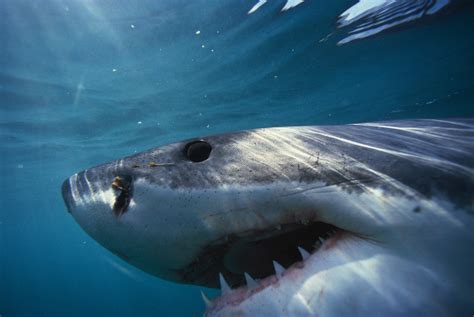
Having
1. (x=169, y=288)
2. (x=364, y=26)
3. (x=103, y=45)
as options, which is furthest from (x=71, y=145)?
(x=169, y=288)

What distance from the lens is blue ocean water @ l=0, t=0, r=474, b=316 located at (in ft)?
28.7

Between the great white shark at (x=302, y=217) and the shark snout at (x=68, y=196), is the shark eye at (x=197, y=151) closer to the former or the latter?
the great white shark at (x=302, y=217)

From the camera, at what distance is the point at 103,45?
31.0 feet

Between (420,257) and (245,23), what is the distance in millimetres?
9701

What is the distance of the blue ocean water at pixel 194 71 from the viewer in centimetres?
876

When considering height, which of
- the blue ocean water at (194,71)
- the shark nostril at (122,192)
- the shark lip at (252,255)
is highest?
the blue ocean water at (194,71)

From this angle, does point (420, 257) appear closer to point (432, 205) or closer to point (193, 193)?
point (432, 205)

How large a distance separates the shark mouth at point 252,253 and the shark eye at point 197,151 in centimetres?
44

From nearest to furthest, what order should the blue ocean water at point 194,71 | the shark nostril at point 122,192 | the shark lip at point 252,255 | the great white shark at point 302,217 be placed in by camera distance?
the great white shark at point 302,217 → the shark nostril at point 122,192 → the shark lip at point 252,255 → the blue ocean water at point 194,71

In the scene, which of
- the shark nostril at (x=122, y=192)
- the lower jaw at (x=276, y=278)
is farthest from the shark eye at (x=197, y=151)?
the lower jaw at (x=276, y=278)

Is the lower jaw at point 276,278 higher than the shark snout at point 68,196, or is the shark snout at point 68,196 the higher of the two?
the shark snout at point 68,196

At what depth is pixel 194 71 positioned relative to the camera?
11727mm

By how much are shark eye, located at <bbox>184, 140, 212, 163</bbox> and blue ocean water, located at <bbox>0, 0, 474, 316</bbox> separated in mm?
7947

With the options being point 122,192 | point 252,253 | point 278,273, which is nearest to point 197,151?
point 122,192
